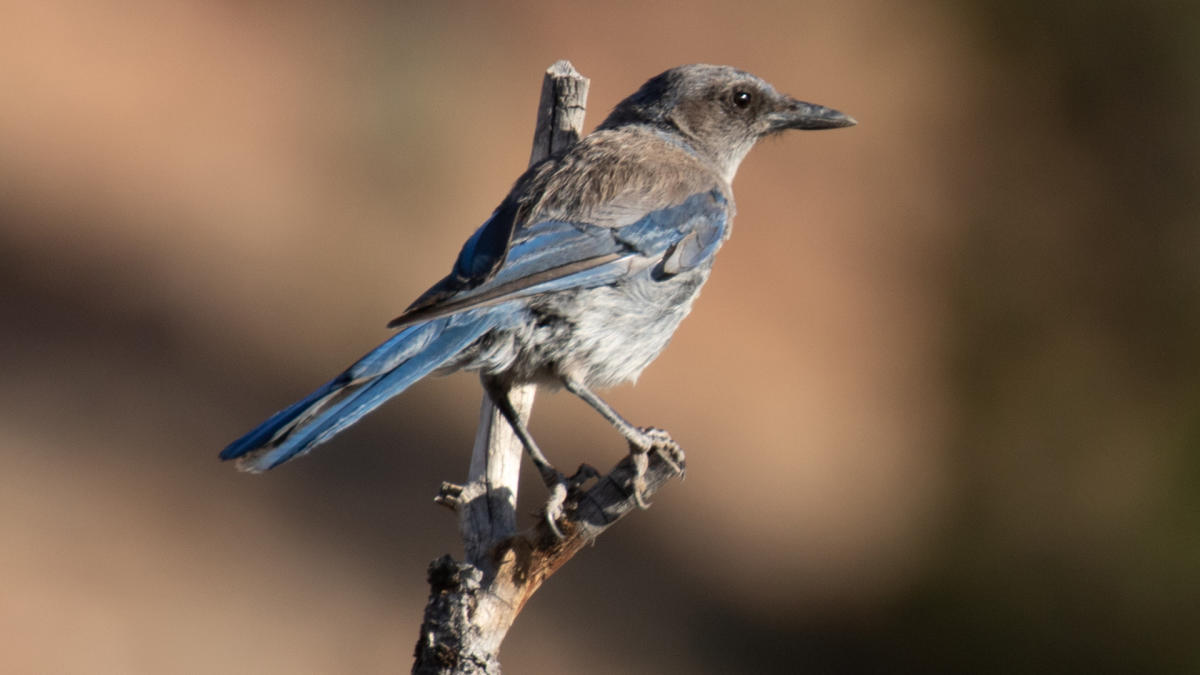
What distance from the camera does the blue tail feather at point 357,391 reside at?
359 centimetres

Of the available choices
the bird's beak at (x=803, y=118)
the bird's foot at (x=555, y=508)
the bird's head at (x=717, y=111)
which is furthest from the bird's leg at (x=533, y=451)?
the bird's beak at (x=803, y=118)

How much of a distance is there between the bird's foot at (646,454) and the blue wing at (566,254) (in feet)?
1.76

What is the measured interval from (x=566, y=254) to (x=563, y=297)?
5.7 inches

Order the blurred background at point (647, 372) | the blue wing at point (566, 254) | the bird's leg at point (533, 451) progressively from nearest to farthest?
the bird's leg at point (533, 451)
the blue wing at point (566, 254)
the blurred background at point (647, 372)

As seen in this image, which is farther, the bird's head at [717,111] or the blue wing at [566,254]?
the bird's head at [717,111]

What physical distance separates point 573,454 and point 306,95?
350cm

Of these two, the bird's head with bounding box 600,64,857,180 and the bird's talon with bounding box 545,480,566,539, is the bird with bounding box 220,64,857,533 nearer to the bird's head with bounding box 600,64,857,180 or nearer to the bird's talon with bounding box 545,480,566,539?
the bird's talon with bounding box 545,480,566,539

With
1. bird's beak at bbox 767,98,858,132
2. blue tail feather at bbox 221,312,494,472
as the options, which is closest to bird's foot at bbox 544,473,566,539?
blue tail feather at bbox 221,312,494,472

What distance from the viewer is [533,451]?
4.31 meters

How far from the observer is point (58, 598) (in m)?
6.62

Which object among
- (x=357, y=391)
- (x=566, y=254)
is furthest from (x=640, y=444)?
(x=357, y=391)

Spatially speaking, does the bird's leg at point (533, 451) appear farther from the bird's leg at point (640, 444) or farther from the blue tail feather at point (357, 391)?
the blue tail feather at point (357, 391)

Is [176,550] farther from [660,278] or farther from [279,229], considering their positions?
[660,278]

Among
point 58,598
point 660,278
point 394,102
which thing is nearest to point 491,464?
point 660,278
